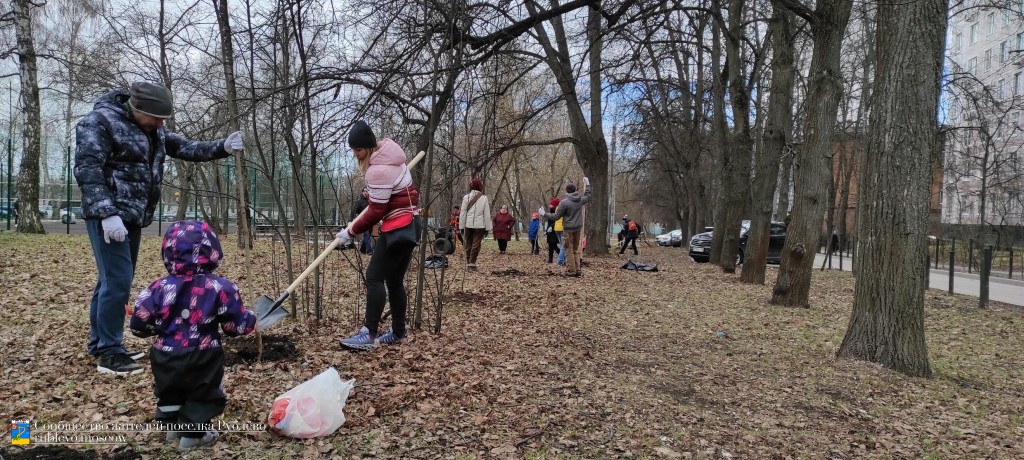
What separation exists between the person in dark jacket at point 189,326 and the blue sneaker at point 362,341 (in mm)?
1579

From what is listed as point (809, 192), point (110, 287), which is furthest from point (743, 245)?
point (110, 287)

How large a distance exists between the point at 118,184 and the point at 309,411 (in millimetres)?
1779

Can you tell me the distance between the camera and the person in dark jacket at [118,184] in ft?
10.9

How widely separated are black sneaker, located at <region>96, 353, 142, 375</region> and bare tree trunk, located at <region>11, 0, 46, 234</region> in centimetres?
1191

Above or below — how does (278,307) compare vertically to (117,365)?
above

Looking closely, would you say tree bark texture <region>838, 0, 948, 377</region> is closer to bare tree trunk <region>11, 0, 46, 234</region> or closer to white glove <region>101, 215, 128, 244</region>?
white glove <region>101, 215, 128, 244</region>

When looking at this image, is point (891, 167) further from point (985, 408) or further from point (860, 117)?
point (860, 117)

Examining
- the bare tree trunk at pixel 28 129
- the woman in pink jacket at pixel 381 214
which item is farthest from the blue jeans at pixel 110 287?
the bare tree trunk at pixel 28 129

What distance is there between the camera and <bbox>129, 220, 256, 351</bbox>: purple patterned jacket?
2.60 meters

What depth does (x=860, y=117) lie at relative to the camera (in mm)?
20531

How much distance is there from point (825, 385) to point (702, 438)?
175cm

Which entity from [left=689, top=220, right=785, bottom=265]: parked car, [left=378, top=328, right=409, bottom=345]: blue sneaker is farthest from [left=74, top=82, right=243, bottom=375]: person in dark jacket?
[left=689, top=220, right=785, bottom=265]: parked car

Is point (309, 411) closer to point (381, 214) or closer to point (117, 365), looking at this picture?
point (117, 365)

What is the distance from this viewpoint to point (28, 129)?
13.0m
